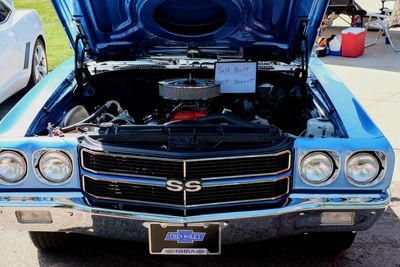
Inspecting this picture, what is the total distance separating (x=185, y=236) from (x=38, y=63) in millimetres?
5001

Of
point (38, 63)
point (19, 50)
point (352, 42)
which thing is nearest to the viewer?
point (19, 50)

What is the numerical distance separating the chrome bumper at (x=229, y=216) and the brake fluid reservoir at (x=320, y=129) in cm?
41

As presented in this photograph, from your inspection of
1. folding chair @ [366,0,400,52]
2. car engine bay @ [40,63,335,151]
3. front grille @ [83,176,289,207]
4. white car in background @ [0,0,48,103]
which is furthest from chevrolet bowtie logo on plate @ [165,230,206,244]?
folding chair @ [366,0,400,52]

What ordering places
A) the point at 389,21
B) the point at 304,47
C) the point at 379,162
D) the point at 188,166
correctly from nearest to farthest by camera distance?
the point at 188,166
the point at 379,162
the point at 304,47
the point at 389,21

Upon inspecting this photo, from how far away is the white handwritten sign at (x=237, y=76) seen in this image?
11.3 feet

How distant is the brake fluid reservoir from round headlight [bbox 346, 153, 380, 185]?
1.00 feet

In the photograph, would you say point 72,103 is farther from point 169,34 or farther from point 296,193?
point 296,193

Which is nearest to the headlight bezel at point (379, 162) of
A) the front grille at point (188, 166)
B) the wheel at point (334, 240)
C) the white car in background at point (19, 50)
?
the front grille at point (188, 166)

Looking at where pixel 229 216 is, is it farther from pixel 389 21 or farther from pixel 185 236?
pixel 389 21

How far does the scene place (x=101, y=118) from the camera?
3.29 meters

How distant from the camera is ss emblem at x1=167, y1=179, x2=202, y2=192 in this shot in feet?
8.43

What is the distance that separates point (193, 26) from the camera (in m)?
3.53

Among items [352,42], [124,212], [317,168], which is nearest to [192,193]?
[124,212]

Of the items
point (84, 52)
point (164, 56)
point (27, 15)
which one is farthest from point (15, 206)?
point (27, 15)
